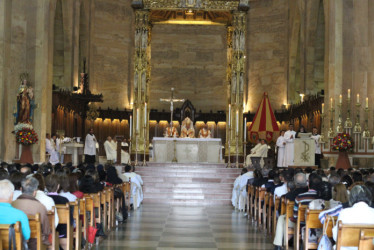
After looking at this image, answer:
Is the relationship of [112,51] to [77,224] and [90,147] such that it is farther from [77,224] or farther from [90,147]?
[77,224]

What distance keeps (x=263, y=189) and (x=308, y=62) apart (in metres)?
16.3

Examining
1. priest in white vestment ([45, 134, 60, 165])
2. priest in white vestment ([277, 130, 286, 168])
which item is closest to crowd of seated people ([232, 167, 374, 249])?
priest in white vestment ([277, 130, 286, 168])

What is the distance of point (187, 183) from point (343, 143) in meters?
5.24

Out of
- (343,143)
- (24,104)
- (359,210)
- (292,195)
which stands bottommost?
(292,195)

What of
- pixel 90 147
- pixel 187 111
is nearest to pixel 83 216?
pixel 90 147

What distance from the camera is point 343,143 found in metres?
17.9

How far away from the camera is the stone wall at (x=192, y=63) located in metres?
33.5

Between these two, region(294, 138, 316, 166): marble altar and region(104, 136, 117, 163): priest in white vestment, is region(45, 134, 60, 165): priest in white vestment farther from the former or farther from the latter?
region(294, 138, 316, 166): marble altar

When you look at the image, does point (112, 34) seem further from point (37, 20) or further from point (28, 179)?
point (28, 179)

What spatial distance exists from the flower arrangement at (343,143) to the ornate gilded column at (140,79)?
8222 millimetres

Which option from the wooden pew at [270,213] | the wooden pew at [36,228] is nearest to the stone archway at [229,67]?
the wooden pew at [270,213]

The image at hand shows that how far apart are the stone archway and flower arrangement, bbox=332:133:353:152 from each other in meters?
6.07

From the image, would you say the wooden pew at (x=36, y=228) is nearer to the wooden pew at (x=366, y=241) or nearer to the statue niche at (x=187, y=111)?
the wooden pew at (x=366, y=241)

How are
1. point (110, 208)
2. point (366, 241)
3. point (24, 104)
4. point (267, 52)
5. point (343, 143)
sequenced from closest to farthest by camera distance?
1. point (366, 241)
2. point (110, 208)
3. point (343, 143)
4. point (24, 104)
5. point (267, 52)
